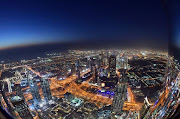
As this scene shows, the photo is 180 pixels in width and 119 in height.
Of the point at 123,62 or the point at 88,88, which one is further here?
the point at 123,62

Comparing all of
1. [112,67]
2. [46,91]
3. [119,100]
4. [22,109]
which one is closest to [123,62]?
[112,67]

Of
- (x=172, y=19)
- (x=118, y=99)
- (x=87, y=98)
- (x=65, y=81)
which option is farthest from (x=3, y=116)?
(x=65, y=81)

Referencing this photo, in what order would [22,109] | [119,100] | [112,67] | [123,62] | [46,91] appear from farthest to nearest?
[123,62], [112,67], [46,91], [119,100], [22,109]

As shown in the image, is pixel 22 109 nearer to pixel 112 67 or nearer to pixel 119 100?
pixel 119 100

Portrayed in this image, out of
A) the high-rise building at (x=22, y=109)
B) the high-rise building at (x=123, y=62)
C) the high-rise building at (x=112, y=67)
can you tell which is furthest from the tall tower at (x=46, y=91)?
the high-rise building at (x=123, y=62)

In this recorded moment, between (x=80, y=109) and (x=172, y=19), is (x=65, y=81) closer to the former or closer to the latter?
(x=80, y=109)

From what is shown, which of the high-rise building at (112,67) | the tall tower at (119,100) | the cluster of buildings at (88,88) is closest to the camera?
the cluster of buildings at (88,88)

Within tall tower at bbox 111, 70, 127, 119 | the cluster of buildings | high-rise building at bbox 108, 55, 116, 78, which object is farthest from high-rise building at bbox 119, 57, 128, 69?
tall tower at bbox 111, 70, 127, 119

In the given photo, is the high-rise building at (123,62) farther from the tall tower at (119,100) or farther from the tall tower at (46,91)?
the tall tower at (46,91)

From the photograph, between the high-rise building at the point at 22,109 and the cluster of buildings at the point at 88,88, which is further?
the cluster of buildings at the point at 88,88

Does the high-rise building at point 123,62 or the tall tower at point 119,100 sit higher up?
the high-rise building at point 123,62

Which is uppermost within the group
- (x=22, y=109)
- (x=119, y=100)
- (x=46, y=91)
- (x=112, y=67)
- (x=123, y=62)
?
(x=22, y=109)
